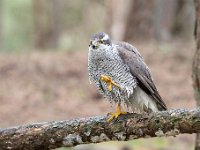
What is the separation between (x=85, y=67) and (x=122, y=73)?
8.63 metres

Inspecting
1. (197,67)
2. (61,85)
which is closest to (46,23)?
(61,85)

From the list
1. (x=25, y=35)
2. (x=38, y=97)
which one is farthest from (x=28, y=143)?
(x=25, y=35)

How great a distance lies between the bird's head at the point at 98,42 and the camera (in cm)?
646

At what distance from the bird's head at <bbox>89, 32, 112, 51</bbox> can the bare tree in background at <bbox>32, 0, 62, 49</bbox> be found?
14097mm

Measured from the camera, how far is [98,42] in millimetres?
6504

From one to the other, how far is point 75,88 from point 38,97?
1.02m

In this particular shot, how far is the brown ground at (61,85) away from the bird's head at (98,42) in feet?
21.1

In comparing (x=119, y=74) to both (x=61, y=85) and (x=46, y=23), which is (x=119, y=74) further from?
(x=46, y=23)

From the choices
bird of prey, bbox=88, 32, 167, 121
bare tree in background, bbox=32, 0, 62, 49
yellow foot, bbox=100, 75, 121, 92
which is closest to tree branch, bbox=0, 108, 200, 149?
bird of prey, bbox=88, 32, 167, 121

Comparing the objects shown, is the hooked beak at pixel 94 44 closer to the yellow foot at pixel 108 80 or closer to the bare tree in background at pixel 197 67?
the yellow foot at pixel 108 80

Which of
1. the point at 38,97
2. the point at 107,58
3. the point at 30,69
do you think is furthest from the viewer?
the point at 30,69

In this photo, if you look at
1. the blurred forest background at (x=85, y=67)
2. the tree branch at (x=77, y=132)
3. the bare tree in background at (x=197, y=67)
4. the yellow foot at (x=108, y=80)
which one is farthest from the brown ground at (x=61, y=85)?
the tree branch at (x=77, y=132)

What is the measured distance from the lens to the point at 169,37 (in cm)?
1889

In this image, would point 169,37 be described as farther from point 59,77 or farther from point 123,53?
point 123,53
